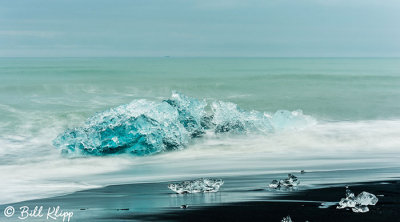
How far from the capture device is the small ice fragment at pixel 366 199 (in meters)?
4.38

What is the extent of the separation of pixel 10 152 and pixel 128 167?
231 centimetres

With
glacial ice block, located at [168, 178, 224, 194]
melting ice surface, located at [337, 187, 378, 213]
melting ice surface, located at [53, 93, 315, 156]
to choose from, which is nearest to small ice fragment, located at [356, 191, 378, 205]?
melting ice surface, located at [337, 187, 378, 213]

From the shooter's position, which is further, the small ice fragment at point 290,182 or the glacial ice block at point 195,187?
the small ice fragment at point 290,182

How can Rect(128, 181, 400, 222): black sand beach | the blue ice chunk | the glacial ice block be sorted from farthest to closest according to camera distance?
the blue ice chunk → the glacial ice block → Rect(128, 181, 400, 222): black sand beach

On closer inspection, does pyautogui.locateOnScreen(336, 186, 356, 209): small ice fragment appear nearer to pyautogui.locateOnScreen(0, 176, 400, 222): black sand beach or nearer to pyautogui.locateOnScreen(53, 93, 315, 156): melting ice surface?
pyautogui.locateOnScreen(0, 176, 400, 222): black sand beach

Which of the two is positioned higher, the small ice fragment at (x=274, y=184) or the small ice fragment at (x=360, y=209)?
the small ice fragment at (x=274, y=184)

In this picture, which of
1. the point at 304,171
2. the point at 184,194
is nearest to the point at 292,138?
the point at 304,171

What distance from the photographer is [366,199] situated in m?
4.41

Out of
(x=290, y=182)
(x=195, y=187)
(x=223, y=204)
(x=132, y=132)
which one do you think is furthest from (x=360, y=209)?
(x=132, y=132)

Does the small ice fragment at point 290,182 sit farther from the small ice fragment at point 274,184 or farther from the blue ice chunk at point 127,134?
the blue ice chunk at point 127,134

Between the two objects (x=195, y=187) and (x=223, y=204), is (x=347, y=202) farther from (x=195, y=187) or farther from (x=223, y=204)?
(x=195, y=187)

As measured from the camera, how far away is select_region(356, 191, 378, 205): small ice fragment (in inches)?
172

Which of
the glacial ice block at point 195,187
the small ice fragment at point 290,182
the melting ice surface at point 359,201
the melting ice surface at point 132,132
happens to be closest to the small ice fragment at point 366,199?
the melting ice surface at point 359,201

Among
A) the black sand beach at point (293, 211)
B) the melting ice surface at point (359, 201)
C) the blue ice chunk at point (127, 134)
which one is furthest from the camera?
the blue ice chunk at point (127, 134)
